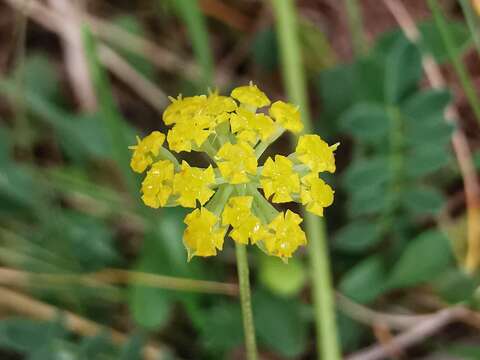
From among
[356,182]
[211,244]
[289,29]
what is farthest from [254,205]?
[289,29]

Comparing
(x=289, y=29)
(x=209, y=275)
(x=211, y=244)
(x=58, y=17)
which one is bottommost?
(x=211, y=244)

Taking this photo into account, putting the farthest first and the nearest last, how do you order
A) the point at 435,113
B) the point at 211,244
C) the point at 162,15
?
1. the point at 162,15
2. the point at 435,113
3. the point at 211,244

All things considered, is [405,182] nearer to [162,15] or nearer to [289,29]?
[289,29]

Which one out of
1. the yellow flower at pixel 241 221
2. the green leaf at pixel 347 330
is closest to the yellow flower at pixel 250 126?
the yellow flower at pixel 241 221

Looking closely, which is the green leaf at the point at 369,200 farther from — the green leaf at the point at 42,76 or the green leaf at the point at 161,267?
the green leaf at the point at 42,76

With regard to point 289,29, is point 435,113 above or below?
below

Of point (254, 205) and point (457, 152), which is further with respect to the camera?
point (457, 152)

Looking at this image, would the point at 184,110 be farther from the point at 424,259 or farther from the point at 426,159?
the point at 424,259

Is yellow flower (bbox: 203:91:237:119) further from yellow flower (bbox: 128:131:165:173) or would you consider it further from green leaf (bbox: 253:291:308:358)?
green leaf (bbox: 253:291:308:358)
